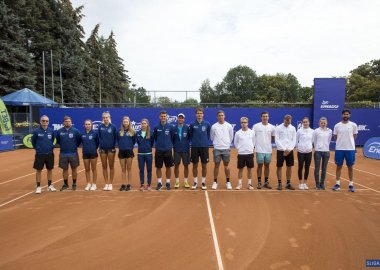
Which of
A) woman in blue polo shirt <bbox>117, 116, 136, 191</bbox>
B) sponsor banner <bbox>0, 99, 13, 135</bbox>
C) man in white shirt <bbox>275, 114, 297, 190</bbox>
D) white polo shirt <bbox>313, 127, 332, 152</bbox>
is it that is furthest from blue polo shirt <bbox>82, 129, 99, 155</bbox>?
sponsor banner <bbox>0, 99, 13, 135</bbox>

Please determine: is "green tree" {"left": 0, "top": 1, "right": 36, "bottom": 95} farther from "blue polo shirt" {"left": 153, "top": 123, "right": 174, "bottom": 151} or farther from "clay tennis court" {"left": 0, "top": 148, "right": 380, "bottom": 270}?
"blue polo shirt" {"left": 153, "top": 123, "right": 174, "bottom": 151}

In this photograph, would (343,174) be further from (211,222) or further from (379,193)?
(211,222)

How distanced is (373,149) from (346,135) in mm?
8189

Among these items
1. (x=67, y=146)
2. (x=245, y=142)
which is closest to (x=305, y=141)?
(x=245, y=142)

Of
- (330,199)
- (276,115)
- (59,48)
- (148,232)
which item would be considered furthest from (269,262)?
(59,48)

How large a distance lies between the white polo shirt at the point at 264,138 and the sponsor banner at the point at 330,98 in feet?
33.5

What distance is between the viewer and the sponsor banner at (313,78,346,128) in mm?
16125

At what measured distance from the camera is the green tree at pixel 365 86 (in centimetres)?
4934

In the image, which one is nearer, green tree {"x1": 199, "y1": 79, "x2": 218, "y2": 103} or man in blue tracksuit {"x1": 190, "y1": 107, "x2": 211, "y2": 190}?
man in blue tracksuit {"x1": 190, "y1": 107, "x2": 211, "y2": 190}

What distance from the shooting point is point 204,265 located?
3.60 m

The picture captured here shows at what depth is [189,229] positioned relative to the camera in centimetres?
476

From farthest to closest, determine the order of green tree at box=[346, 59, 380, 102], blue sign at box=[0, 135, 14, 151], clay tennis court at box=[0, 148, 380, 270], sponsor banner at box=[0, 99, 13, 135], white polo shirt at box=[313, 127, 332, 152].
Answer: green tree at box=[346, 59, 380, 102], blue sign at box=[0, 135, 14, 151], sponsor banner at box=[0, 99, 13, 135], white polo shirt at box=[313, 127, 332, 152], clay tennis court at box=[0, 148, 380, 270]

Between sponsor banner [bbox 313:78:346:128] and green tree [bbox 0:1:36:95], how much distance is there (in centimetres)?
2178

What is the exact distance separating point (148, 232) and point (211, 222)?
1.10 m
